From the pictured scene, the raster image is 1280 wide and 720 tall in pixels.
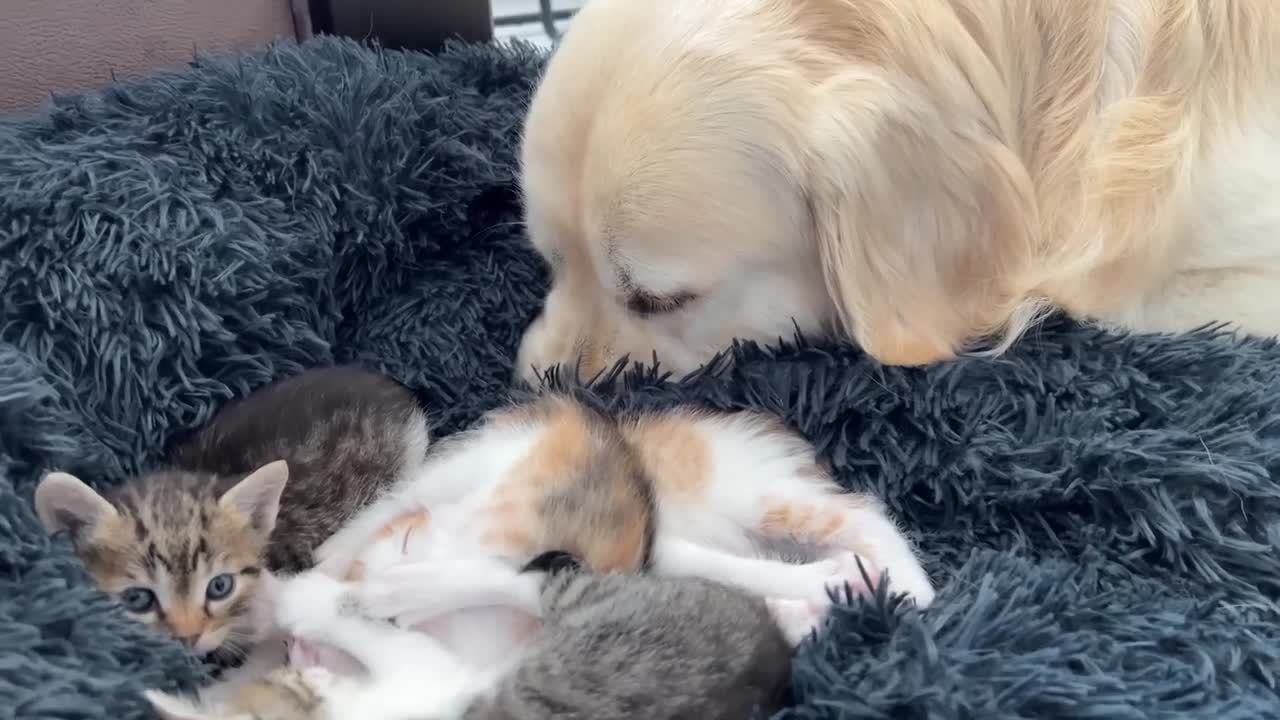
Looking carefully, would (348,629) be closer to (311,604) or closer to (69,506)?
(311,604)

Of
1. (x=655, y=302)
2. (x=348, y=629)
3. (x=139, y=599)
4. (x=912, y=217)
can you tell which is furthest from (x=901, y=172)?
(x=139, y=599)

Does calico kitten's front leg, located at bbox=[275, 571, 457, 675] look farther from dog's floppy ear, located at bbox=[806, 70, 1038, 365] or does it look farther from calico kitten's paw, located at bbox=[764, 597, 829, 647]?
dog's floppy ear, located at bbox=[806, 70, 1038, 365]

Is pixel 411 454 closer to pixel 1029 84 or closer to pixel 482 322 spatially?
pixel 482 322

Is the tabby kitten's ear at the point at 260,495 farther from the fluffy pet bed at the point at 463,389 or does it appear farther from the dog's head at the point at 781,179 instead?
the dog's head at the point at 781,179

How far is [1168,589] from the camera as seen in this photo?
0.97 m

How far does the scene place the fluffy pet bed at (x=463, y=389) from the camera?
32.0 inches

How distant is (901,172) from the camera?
1.20m

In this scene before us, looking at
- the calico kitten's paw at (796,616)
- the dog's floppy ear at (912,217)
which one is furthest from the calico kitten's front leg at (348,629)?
the dog's floppy ear at (912,217)

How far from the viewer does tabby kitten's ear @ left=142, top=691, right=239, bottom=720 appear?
2.54ft

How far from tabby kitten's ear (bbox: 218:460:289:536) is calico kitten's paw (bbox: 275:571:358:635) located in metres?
0.08

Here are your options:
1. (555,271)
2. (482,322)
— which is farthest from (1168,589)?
(482,322)

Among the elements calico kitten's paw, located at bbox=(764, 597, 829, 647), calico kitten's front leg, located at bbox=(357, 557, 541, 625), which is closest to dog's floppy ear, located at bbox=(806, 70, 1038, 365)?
calico kitten's paw, located at bbox=(764, 597, 829, 647)

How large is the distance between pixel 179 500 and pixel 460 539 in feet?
0.86

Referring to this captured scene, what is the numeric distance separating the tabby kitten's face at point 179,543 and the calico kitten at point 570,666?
0.08 meters
